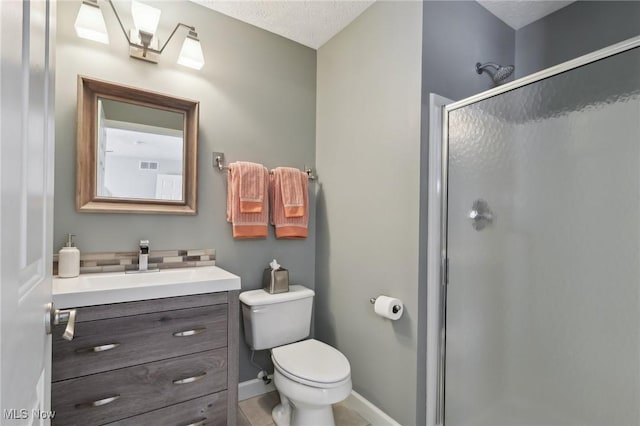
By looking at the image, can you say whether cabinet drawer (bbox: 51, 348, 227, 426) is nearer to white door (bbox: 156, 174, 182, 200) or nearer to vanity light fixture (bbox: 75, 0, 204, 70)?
white door (bbox: 156, 174, 182, 200)

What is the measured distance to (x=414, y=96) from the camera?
1495 mm

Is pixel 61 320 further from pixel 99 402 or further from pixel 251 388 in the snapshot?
pixel 251 388

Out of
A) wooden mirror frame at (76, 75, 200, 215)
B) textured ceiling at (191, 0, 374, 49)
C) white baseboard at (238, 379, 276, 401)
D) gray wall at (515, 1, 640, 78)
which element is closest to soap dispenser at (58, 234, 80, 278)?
wooden mirror frame at (76, 75, 200, 215)

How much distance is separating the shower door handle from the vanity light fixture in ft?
5.46

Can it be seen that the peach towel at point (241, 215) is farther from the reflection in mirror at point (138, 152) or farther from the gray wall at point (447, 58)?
the gray wall at point (447, 58)

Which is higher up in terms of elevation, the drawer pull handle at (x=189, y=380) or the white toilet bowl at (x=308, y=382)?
the drawer pull handle at (x=189, y=380)

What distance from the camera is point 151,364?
3.97 ft

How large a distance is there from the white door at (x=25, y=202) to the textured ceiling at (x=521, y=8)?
2169mm

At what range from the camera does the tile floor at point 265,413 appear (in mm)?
1660

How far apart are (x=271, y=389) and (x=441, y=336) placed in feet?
3.83

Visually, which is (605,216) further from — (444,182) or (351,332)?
(351,332)

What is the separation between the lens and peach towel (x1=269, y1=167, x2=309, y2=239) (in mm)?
1947

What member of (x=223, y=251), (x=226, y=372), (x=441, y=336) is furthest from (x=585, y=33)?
(x=226, y=372)

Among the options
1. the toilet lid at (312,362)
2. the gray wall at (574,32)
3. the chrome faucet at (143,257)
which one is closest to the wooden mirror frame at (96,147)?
the chrome faucet at (143,257)
